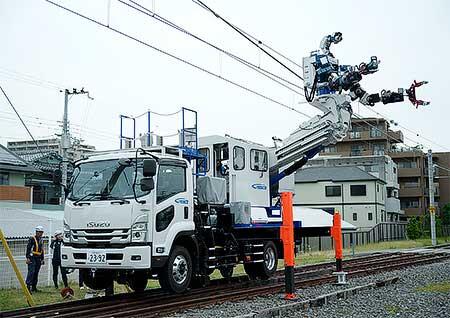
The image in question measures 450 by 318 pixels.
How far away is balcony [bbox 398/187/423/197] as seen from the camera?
71.2m

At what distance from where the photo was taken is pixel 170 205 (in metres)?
11.4

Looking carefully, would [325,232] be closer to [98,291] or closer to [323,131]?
[323,131]

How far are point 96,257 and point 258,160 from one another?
6206 mm

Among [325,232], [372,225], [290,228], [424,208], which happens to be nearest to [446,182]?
[424,208]

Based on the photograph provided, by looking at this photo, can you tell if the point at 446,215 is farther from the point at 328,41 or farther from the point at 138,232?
the point at 138,232

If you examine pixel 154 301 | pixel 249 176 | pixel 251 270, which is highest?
pixel 249 176

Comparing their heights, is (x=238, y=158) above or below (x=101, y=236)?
above

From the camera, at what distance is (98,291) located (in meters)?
13.3

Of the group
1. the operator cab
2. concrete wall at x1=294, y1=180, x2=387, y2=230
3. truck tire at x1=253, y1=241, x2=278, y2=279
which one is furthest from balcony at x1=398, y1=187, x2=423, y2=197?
the operator cab

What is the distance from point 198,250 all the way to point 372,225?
47775 mm

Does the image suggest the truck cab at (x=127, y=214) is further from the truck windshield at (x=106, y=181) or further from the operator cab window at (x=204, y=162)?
the operator cab window at (x=204, y=162)

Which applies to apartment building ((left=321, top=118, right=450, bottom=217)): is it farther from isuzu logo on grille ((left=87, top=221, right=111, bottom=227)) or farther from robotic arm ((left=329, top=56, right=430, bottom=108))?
isuzu logo on grille ((left=87, top=221, right=111, bottom=227))

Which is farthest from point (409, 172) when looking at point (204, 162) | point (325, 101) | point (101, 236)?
point (101, 236)

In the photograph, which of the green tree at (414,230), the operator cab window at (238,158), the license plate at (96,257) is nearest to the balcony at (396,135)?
the green tree at (414,230)
